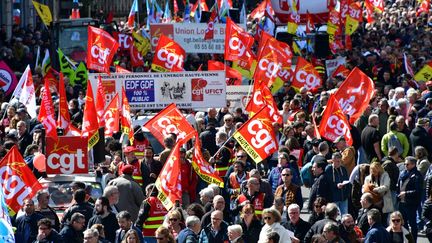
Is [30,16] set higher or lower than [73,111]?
lower

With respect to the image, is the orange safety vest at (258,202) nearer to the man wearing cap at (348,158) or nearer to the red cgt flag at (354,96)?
the man wearing cap at (348,158)

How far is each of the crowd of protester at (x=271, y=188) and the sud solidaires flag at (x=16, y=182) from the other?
313 mm

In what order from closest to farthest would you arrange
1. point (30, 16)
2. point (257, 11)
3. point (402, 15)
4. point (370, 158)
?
point (370, 158) < point (257, 11) < point (30, 16) < point (402, 15)

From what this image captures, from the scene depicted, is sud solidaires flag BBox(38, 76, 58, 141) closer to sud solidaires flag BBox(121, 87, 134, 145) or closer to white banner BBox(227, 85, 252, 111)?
sud solidaires flag BBox(121, 87, 134, 145)

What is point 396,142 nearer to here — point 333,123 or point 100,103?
point 333,123

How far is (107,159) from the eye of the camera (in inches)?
846

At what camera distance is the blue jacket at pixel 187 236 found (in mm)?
16297

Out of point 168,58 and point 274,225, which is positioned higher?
point 274,225

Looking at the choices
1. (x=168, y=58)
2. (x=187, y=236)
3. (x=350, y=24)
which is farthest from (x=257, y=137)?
(x=350, y=24)

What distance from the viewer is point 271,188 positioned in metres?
19.7

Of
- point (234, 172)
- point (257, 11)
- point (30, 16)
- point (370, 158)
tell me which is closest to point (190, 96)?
point (370, 158)

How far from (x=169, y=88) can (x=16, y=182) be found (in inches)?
358

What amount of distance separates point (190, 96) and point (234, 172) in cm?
672

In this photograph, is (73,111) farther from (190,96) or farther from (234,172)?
(234,172)
